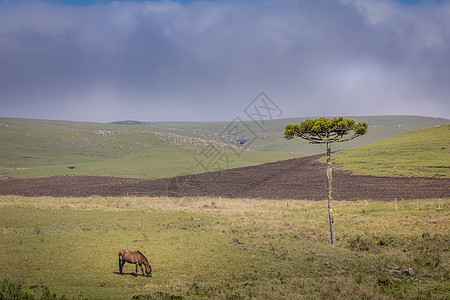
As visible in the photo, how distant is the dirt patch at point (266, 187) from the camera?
59.8 m

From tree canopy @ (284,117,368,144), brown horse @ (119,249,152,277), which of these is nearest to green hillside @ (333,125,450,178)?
tree canopy @ (284,117,368,144)

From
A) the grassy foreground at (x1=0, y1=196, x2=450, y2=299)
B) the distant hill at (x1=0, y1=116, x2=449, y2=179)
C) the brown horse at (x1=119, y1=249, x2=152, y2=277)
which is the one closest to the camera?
the grassy foreground at (x1=0, y1=196, x2=450, y2=299)

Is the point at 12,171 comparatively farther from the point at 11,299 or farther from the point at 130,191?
the point at 11,299

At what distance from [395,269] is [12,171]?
4604 inches

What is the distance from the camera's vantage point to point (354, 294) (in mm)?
14164

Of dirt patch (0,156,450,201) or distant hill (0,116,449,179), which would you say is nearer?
dirt patch (0,156,450,201)

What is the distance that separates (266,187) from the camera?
73312 millimetres

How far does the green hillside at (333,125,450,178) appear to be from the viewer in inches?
3253

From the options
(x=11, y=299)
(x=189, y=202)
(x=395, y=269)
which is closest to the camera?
(x=11, y=299)

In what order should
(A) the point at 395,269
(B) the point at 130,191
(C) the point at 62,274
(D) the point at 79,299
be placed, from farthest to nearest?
1. (B) the point at 130,191
2. (A) the point at 395,269
3. (C) the point at 62,274
4. (D) the point at 79,299

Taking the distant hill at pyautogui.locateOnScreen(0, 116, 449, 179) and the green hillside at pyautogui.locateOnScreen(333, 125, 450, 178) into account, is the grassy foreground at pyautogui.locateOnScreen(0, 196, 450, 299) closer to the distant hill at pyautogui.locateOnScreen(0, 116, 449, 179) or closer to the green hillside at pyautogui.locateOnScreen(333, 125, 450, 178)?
the green hillside at pyautogui.locateOnScreen(333, 125, 450, 178)

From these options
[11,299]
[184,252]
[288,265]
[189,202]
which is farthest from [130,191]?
[11,299]

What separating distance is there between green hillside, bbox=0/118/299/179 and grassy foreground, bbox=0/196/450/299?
70.3 meters

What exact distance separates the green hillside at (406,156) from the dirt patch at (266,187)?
7.12 metres
